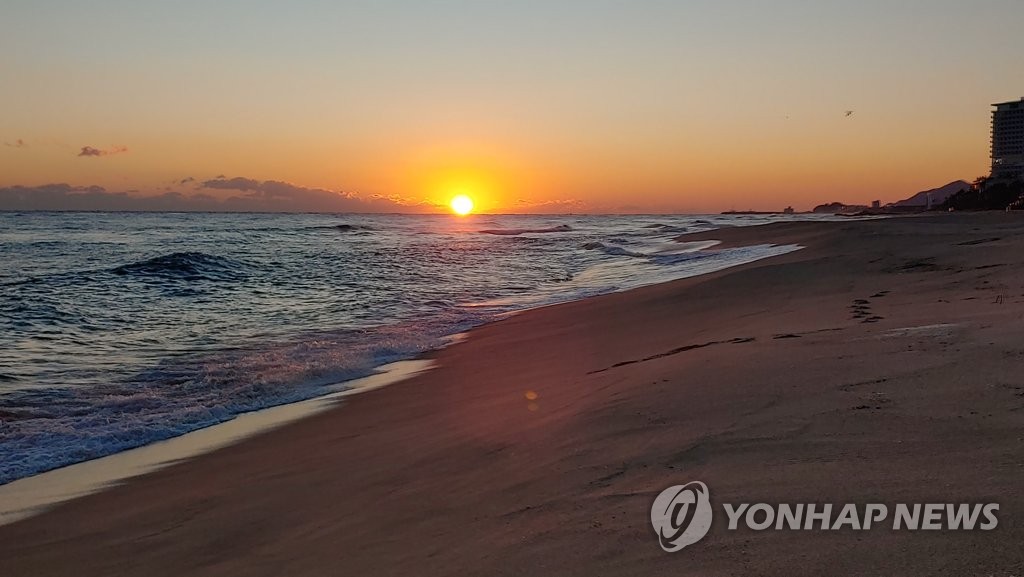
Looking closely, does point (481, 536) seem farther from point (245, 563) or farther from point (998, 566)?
point (998, 566)

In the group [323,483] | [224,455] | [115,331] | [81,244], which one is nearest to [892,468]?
[323,483]

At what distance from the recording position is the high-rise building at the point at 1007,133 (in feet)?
355

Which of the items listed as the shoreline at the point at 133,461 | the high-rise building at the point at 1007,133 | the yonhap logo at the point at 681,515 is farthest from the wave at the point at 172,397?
the high-rise building at the point at 1007,133

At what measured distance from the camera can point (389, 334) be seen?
12805mm

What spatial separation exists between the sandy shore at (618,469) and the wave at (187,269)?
60.8ft

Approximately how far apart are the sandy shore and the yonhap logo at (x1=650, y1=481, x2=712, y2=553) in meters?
0.06

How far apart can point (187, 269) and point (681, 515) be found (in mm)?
25787

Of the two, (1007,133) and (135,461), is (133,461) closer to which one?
(135,461)

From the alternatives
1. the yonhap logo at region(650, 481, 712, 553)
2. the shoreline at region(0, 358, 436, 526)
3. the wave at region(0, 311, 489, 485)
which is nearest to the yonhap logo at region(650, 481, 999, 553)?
the yonhap logo at region(650, 481, 712, 553)

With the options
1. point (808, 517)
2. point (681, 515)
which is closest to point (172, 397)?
point (681, 515)

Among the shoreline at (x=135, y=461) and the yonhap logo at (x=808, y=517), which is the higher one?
the yonhap logo at (x=808, y=517)

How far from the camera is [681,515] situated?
311cm

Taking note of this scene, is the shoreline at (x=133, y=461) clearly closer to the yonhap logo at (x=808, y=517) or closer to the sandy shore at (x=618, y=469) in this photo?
the sandy shore at (x=618, y=469)

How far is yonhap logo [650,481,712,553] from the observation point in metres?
2.90
